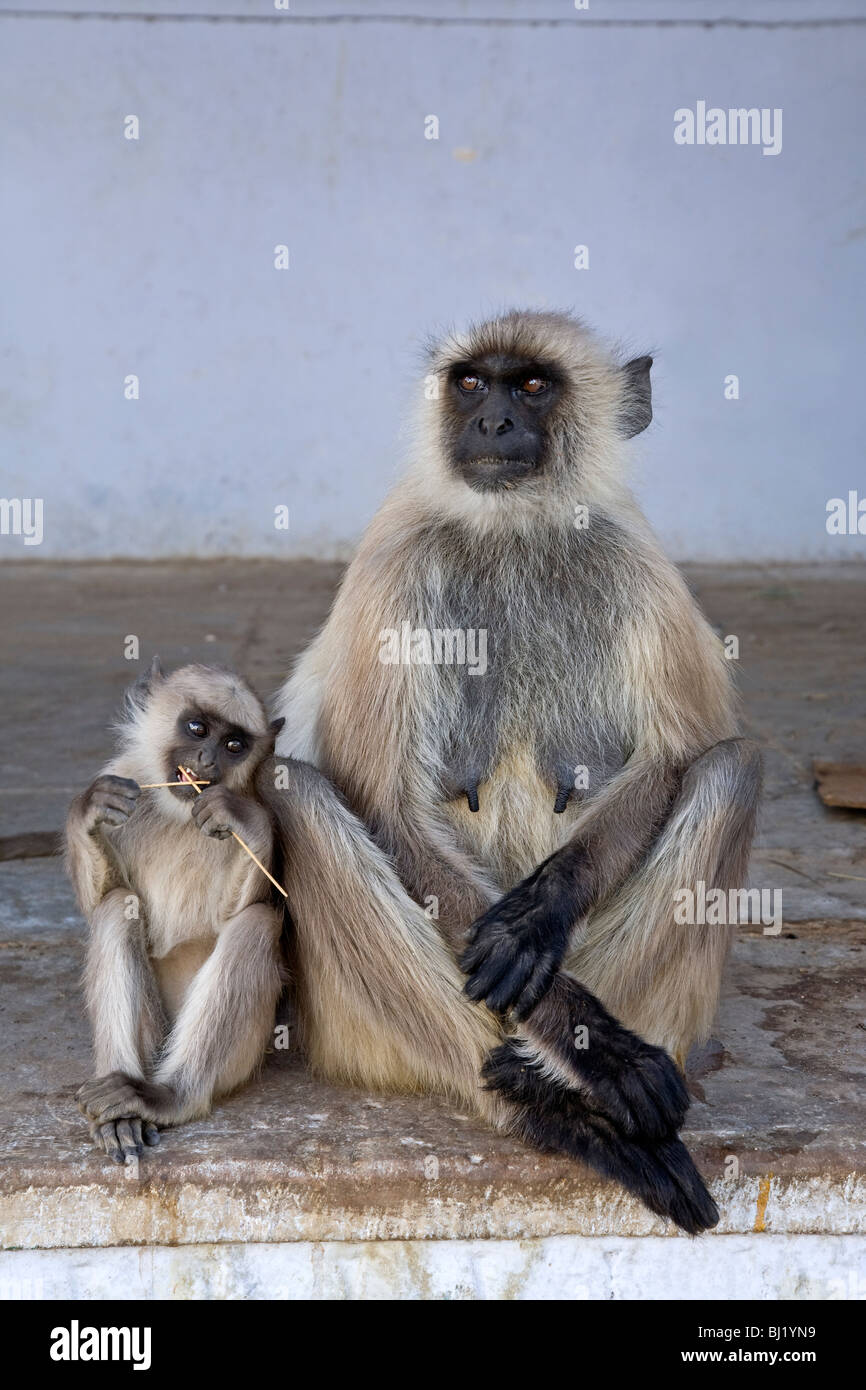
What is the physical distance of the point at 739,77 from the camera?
8961mm

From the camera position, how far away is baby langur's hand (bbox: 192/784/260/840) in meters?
2.67

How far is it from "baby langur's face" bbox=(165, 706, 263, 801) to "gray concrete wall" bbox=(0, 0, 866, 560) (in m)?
6.13

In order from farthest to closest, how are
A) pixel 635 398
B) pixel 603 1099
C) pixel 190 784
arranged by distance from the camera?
pixel 635 398 → pixel 190 784 → pixel 603 1099

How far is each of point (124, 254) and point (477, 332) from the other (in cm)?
675

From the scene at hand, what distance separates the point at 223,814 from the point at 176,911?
29 centimetres

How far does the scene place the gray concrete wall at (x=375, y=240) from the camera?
354 inches

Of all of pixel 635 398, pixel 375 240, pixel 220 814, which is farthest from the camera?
pixel 375 240

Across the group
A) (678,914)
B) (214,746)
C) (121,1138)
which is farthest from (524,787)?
(121,1138)

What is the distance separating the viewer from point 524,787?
297 centimetres

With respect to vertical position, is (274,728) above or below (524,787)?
above

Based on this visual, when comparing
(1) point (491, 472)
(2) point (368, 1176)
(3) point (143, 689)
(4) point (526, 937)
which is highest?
(1) point (491, 472)

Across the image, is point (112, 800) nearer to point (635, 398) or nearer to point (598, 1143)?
point (598, 1143)

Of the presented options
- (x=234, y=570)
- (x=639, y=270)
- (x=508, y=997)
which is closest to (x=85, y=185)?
(x=234, y=570)

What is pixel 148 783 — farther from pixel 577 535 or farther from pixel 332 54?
pixel 332 54
